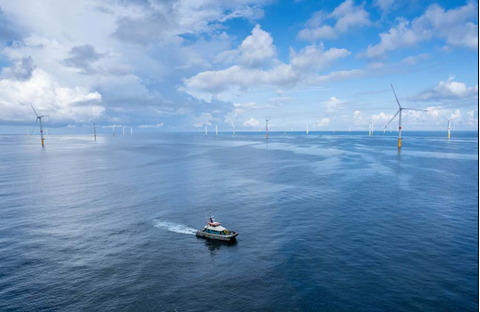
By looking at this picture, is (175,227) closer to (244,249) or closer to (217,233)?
(217,233)

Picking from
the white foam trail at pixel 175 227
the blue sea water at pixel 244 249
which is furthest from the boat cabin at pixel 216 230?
the white foam trail at pixel 175 227

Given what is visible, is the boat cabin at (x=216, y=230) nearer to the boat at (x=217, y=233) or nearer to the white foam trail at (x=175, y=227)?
the boat at (x=217, y=233)

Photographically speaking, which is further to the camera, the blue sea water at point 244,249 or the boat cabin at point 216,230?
the boat cabin at point 216,230

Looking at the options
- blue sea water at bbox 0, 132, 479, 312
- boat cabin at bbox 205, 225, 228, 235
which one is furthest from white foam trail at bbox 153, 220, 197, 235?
boat cabin at bbox 205, 225, 228, 235

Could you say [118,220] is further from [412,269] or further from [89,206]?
[412,269]

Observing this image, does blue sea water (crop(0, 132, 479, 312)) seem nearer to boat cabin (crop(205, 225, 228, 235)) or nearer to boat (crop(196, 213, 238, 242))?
boat (crop(196, 213, 238, 242))

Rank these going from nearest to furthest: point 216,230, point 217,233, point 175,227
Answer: point 217,233 → point 216,230 → point 175,227

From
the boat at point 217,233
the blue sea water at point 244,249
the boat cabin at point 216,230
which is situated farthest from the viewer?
the boat cabin at point 216,230

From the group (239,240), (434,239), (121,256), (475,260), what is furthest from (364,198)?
(121,256)

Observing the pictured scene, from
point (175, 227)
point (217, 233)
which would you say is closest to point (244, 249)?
point (217, 233)
